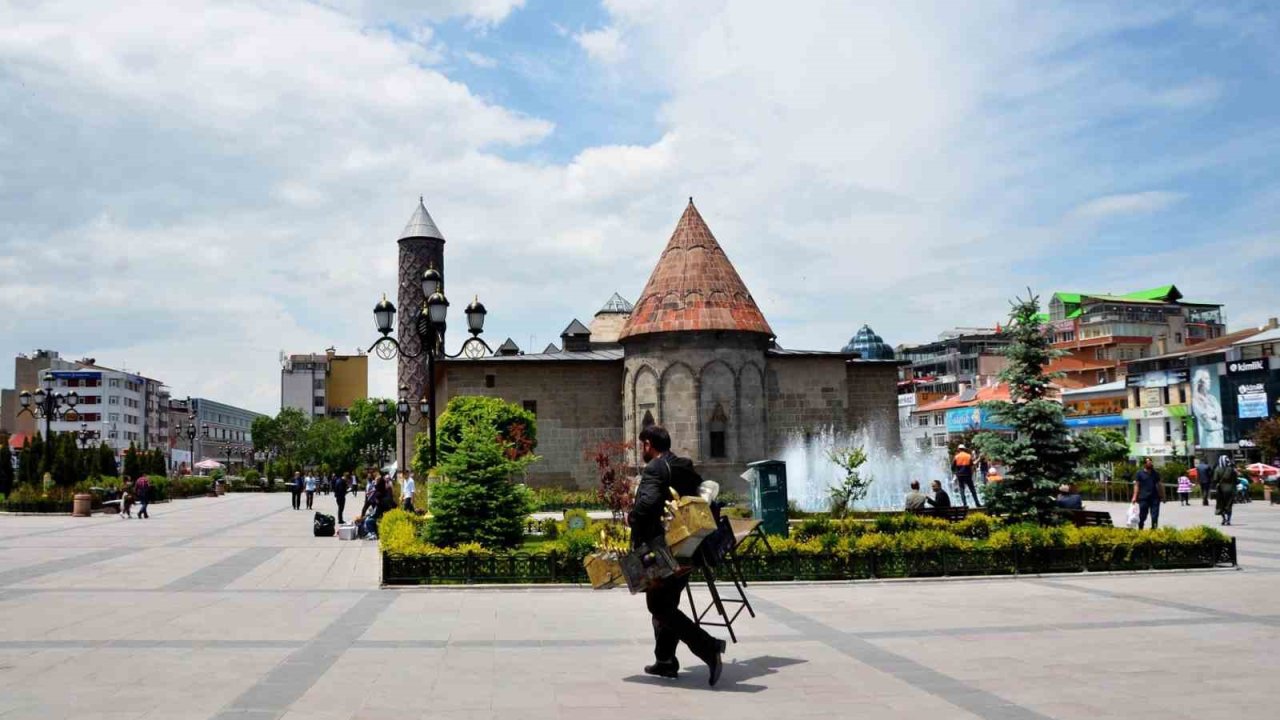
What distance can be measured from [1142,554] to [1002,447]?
3046 millimetres

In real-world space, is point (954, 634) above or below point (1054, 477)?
below

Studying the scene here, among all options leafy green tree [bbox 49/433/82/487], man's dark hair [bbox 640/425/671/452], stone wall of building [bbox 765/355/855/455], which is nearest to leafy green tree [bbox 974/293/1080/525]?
man's dark hair [bbox 640/425/671/452]

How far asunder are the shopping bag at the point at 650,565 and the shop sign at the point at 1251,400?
191 ft

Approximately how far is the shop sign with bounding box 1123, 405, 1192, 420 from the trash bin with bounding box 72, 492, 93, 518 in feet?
190

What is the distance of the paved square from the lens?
5922 millimetres

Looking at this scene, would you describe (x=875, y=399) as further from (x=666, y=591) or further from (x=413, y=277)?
(x=666, y=591)

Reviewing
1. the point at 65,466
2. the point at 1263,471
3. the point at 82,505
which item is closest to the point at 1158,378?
the point at 1263,471

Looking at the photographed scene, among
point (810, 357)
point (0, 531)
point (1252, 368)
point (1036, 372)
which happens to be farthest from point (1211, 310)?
point (0, 531)

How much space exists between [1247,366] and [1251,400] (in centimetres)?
198

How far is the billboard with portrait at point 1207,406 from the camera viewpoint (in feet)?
186

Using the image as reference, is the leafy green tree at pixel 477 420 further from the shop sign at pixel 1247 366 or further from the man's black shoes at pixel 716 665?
the shop sign at pixel 1247 366

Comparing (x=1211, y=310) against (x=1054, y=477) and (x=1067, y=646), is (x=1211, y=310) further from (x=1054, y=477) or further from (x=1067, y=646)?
(x=1067, y=646)

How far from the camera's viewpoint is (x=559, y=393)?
3681 cm

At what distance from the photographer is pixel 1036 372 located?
16.0 m
